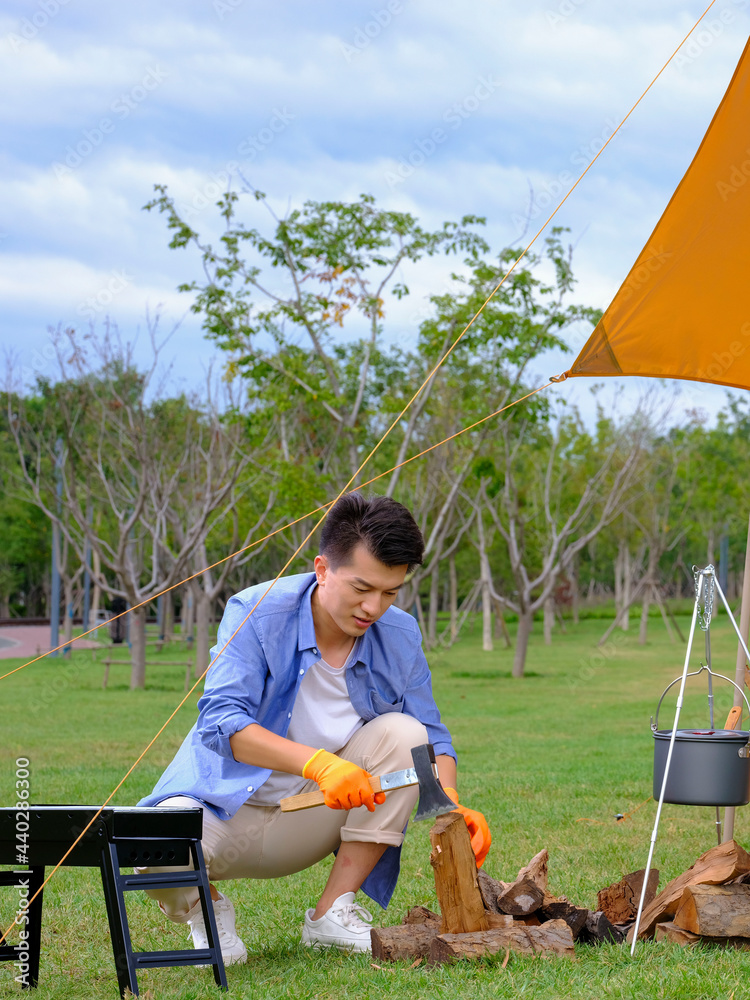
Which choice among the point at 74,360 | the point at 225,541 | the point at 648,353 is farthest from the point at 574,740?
the point at 225,541

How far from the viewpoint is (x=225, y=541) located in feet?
77.1

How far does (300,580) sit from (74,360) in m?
13.0

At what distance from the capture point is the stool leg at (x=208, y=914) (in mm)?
2732

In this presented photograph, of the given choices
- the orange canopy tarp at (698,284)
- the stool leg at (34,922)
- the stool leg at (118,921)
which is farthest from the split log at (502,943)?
the orange canopy tarp at (698,284)

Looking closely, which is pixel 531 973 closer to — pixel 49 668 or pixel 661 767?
pixel 661 767

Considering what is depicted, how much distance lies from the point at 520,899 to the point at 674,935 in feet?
1.53

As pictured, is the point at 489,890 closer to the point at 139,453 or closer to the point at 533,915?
the point at 533,915

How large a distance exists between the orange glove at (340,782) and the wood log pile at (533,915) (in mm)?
291

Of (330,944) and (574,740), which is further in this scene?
(574,740)

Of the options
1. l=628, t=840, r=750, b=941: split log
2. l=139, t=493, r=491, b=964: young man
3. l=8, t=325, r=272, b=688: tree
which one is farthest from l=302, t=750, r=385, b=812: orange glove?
l=8, t=325, r=272, b=688: tree

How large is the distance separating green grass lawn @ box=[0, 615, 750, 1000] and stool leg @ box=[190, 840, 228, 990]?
52 mm

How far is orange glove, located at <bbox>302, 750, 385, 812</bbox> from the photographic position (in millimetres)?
2709

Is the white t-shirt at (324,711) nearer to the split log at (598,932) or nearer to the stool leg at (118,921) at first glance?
the stool leg at (118,921)

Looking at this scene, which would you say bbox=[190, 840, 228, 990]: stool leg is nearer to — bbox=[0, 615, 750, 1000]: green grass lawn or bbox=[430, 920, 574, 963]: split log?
bbox=[0, 615, 750, 1000]: green grass lawn
